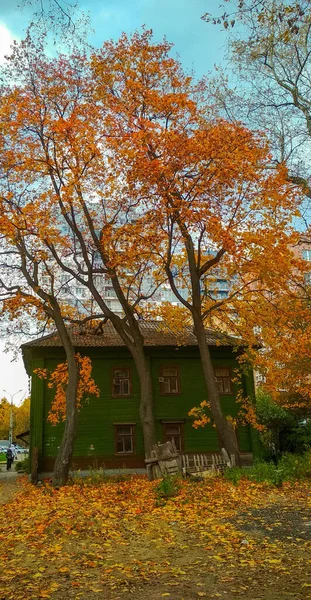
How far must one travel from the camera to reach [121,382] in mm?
28562

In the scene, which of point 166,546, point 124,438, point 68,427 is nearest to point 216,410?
point 68,427

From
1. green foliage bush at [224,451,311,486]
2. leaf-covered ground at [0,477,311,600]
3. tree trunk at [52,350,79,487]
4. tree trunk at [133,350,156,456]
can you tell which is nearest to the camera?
leaf-covered ground at [0,477,311,600]

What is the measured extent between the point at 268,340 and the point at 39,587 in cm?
1889

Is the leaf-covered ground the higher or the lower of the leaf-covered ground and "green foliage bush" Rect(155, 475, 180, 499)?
the lower

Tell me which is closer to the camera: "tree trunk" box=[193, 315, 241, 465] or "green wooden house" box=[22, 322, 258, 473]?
"tree trunk" box=[193, 315, 241, 465]

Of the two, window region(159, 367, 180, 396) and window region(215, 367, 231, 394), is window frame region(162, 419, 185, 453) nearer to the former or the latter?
window region(159, 367, 180, 396)

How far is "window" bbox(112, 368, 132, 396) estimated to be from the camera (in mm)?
28359

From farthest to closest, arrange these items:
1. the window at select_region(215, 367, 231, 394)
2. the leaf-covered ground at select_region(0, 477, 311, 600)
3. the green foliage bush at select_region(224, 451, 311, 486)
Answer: the window at select_region(215, 367, 231, 394) < the green foliage bush at select_region(224, 451, 311, 486) < the leaf-covered ground at select_region(0, 477, 311, 600)

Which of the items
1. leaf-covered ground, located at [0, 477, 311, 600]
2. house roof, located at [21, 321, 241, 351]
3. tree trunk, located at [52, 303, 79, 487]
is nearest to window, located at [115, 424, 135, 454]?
house roof, located at [21, 321, 241, 351]

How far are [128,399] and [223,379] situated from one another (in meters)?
5.58

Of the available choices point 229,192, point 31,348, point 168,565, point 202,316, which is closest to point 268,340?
point 202,316

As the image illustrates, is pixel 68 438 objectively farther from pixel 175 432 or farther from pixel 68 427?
pixel 175 432

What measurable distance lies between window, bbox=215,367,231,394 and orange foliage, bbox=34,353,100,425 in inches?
275

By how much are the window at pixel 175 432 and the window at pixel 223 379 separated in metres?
3.17
